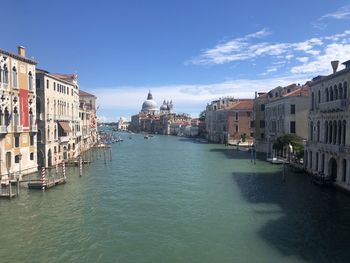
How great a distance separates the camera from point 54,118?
35344 mm

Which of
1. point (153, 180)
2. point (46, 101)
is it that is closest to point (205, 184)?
point (153, 180)

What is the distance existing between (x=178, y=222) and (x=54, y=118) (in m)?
23.0

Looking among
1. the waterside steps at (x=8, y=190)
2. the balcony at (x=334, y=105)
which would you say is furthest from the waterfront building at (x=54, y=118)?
the balcony at (x=334, y=105)

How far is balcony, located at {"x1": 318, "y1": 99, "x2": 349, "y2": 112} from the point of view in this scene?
21819 millimetres

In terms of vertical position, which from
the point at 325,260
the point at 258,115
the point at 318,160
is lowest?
the point at 325,260

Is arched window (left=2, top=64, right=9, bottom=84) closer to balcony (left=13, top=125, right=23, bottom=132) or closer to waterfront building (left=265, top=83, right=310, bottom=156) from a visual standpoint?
balcony (left=13, top=125, right=23, bottom=132)

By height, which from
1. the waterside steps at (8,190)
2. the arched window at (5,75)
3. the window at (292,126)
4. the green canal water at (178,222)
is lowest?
the green canal water at (178,222)

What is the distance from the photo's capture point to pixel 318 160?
27.3m

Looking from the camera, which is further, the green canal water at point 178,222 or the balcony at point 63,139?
the balcony at point 63,139

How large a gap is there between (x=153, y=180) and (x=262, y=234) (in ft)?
47.0

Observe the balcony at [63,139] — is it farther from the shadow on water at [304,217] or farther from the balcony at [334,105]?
the balcony at [334,105]

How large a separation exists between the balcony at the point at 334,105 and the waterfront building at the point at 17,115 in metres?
21.9

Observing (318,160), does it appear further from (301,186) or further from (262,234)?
(262,234)

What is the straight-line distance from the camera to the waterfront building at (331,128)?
21.9 m
